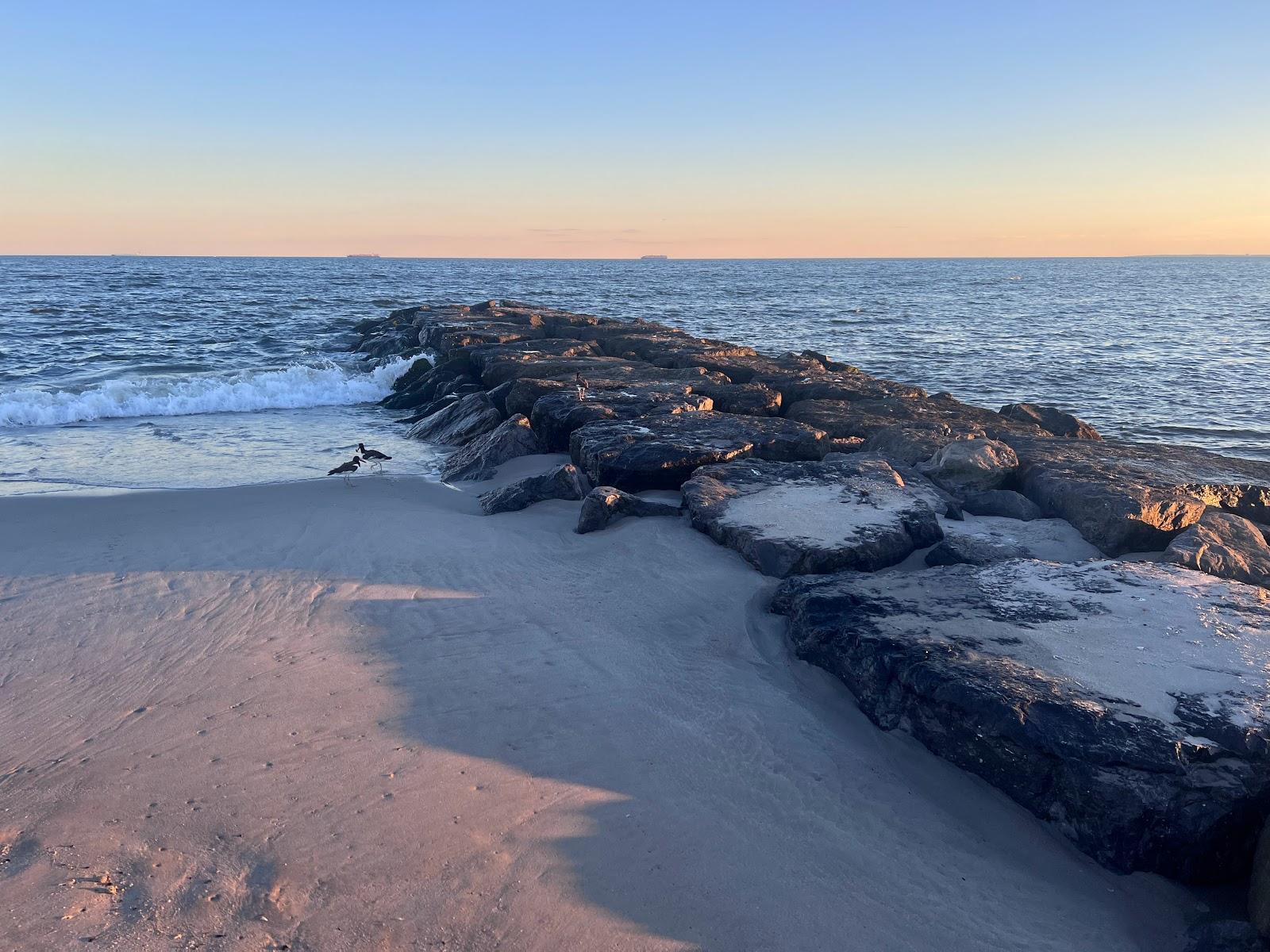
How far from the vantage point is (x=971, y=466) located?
743 centimetres

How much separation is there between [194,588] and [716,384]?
7.35 metres

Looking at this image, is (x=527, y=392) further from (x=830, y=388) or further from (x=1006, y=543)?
(x=1006, y=543)

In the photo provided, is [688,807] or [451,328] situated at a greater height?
[451,328]

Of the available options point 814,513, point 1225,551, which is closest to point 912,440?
point 814,513

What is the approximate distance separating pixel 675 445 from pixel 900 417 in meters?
3.55

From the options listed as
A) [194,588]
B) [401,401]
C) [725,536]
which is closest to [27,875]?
[194,588]

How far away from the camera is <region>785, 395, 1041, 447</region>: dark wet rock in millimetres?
9258

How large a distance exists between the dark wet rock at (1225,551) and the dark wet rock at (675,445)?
3.56 meters

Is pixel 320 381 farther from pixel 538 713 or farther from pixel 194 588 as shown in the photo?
pixel 538 713

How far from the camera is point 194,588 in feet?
19.4

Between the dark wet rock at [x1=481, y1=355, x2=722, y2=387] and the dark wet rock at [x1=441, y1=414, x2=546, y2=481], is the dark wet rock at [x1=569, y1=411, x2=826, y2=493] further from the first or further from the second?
the dark wet rock at [x1=481, y1=355, x2=722, y2=387]

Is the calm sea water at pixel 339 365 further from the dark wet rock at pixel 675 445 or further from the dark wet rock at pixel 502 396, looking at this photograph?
the dark wet rock at pixel 675 445

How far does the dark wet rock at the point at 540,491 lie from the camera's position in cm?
769

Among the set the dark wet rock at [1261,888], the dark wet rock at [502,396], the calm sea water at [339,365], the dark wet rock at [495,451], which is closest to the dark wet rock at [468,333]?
the calm sea water at [339,365]
